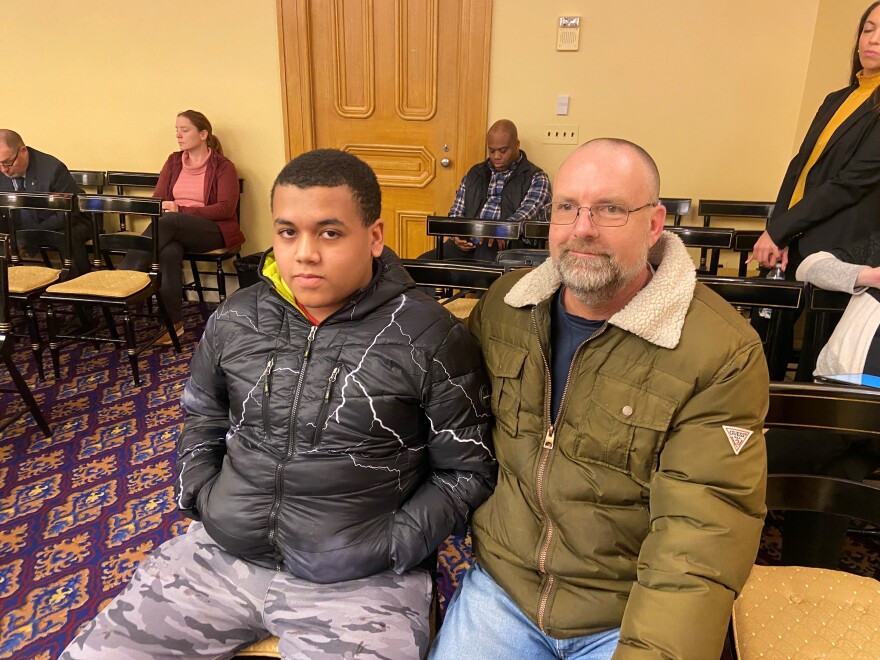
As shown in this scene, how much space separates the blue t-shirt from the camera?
3.64ft

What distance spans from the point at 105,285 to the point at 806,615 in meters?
3.23

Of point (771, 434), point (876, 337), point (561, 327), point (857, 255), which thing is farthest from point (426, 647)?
point (857, 255)

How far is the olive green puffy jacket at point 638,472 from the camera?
2.94ft

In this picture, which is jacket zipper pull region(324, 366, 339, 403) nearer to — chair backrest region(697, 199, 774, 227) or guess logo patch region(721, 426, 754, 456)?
guess logo patch region(721, 426, 754, 456)

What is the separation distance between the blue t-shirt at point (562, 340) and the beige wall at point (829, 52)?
306 cm

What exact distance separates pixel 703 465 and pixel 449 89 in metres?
3.66

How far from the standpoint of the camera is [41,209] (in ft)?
10.9

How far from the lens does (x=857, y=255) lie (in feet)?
5.63

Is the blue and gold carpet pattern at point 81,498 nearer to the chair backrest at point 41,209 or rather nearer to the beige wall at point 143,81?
the chair backrest at point 41,209

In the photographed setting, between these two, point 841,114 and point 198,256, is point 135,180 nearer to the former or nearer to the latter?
point 198,256

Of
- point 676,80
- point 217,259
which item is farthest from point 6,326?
point 676,80

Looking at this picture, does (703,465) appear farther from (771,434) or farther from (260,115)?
(260,115)

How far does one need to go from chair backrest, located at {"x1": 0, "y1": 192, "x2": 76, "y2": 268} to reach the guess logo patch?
342 cm

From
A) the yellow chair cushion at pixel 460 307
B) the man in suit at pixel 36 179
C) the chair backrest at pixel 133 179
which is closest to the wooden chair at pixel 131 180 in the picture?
the chair backrest at pixel 133 179
